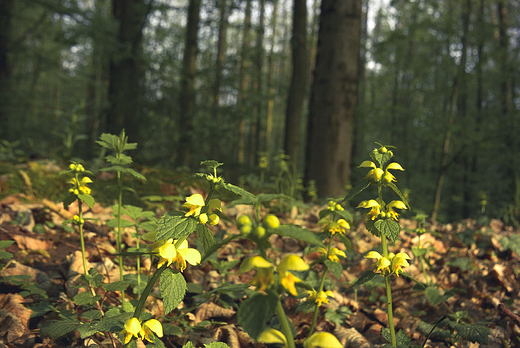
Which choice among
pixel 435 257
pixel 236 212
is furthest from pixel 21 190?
pixel 435 257

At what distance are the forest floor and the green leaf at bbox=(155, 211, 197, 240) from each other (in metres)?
0.55

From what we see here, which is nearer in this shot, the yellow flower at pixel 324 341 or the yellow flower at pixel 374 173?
the yellow flower at pixel 324 341

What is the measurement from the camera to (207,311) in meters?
1.69

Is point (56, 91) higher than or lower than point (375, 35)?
lower

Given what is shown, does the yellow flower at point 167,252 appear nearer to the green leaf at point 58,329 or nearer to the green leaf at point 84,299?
the green leaf at point 58,329

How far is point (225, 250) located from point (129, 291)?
90 centimetres

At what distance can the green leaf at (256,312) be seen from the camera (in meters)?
0.60

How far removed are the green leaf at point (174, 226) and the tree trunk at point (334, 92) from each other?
12.2ft

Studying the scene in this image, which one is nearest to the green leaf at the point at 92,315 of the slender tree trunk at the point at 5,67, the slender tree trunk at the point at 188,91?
the slender tree trunk at the point at 188,91

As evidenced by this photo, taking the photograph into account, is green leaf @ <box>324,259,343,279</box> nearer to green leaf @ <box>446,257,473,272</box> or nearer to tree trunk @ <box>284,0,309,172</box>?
green leaf @ <box>446,257,473,272</box>

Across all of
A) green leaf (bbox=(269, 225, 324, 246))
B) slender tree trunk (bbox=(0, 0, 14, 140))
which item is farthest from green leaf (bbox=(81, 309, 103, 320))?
slender tree trunk (bbox=(0, 0, 14, 140))

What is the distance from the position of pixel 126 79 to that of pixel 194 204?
697cm

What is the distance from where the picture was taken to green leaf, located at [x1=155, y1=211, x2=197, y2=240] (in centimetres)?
83

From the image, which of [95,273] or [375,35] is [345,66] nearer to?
[95,273]
